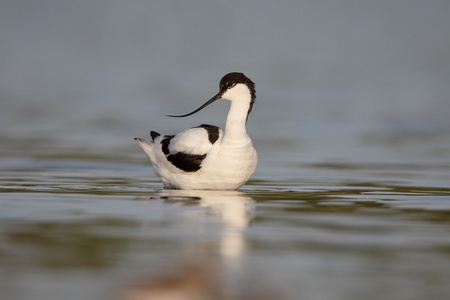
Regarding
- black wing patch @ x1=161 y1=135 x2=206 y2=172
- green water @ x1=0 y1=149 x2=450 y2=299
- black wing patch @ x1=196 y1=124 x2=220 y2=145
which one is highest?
black wing patch @ x1=196 y1=124 x2=220 y2=145

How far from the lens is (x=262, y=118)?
24750mm

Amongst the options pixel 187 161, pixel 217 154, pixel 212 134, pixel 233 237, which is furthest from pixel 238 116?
pixel 233 237

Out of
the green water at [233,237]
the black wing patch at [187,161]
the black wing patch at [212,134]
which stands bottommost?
the green water at [233,237]

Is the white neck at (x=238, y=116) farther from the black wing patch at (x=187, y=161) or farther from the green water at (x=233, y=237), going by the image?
the green water at (x=233, y=237)

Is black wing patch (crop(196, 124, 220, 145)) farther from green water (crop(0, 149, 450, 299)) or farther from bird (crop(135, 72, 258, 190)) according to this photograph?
green water (crop(0, 149, 450, 299))

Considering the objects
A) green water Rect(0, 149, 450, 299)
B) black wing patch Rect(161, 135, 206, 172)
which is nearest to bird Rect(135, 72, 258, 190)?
black wing patch Rect(161, 135, 206, 172)

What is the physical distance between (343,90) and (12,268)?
28889mm

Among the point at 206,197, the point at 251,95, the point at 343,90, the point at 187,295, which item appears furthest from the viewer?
the point at 343,90

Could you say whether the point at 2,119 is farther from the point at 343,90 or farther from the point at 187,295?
the point at 187,295

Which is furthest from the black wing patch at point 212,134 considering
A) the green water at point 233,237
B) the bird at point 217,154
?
the green water at point 233,237

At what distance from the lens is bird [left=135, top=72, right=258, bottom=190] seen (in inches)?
462

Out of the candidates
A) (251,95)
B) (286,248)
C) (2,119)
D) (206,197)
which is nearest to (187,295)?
(286,248)

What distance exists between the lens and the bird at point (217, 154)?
11.7 meters

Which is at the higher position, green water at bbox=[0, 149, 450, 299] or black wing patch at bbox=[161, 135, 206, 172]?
black wing patch at bbox=[161, 135, 206, 172]
